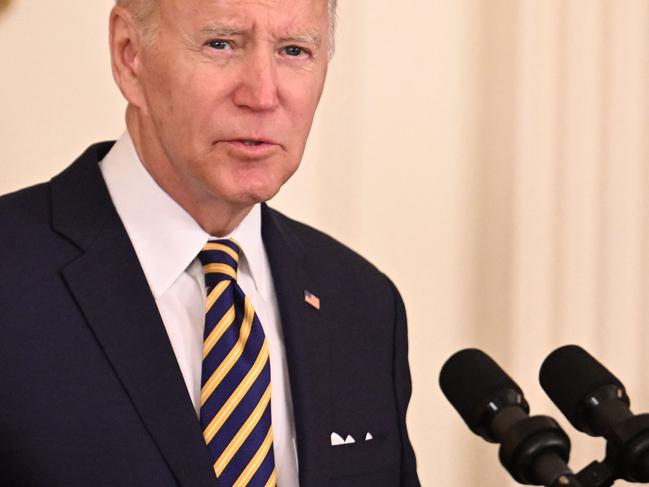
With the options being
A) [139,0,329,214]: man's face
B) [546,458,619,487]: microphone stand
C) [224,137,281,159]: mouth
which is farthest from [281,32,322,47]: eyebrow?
[546,458,619,487]: microphone stand

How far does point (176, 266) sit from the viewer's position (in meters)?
2.23

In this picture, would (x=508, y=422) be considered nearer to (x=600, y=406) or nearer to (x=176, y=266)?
(x=600, y=406)

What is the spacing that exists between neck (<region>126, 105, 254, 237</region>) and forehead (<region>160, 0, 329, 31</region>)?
0.21 m

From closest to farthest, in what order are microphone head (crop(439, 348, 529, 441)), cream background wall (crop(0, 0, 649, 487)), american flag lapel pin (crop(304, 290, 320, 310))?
microphone head (crop(439, 348, 529, 441)) → american flag lapel pin (crop(304, 290, 320, 310)) → cream background wall (crop(0, 0, 649, 487))

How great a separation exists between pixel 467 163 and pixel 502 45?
11.3 inches

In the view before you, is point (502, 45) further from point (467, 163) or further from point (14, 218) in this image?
point (14, 218)

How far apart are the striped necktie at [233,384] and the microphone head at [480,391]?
0.40 metres

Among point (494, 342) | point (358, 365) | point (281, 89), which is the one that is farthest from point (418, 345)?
point (281, 89)

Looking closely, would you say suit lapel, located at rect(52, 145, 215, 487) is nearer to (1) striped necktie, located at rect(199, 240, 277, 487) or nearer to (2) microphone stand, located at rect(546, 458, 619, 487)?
(1) striped necktie, located at rect(199, 240, 277, 487)

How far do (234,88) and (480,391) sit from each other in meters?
0.66

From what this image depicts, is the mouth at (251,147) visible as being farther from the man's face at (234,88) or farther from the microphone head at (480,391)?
the microphone head at (480,391)

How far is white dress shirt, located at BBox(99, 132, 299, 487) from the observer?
221cm

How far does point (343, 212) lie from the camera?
3.22 metres

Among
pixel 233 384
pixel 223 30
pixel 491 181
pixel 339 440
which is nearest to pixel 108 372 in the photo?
pixel 233 384
